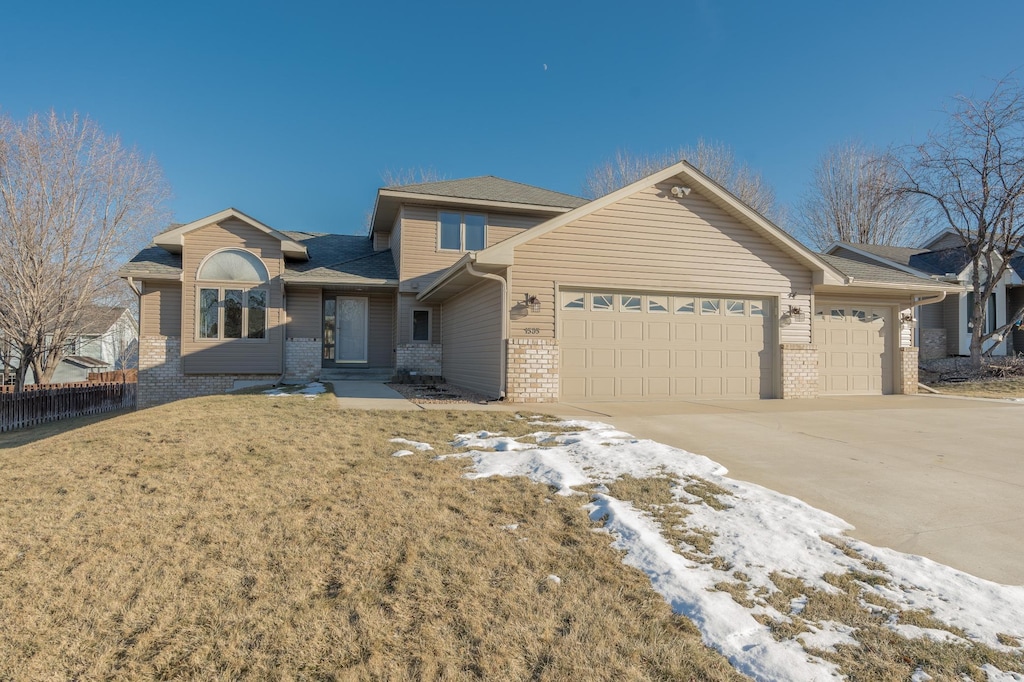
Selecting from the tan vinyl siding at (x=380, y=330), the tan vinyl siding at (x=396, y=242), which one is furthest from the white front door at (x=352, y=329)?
the tan vinyl siding at (x=396, y=242)

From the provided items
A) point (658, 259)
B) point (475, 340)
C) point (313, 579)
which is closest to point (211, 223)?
point (475, 340)

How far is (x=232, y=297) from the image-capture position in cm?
1473

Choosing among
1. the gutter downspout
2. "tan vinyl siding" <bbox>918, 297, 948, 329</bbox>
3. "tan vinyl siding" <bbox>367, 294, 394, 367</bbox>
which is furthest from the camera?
"tan vinyl siding" <bbox>918, 297, 948, 329</bbox>

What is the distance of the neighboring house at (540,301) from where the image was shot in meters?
10.4

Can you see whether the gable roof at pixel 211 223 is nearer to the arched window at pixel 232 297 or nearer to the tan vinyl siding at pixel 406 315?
the arched window at pixel 232 297

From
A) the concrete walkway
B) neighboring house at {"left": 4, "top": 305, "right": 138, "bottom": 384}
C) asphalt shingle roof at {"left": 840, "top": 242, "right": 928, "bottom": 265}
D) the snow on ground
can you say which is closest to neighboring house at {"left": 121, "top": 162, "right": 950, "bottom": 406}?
the concrete walkway

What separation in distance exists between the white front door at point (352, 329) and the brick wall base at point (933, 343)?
2092 cm

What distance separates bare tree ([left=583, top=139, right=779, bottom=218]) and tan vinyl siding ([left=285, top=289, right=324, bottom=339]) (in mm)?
17445

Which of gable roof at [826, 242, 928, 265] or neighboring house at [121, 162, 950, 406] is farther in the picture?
gable roof at [826, 242, 928, 265]

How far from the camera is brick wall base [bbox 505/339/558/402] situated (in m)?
9.98

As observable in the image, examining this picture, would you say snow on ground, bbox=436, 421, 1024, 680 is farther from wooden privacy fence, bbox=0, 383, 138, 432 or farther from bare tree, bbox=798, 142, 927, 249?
bare tree, bbox=798, 142, 927, 249

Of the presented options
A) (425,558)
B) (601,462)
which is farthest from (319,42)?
(425,558)

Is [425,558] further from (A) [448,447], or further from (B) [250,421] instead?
(B) [250,421]

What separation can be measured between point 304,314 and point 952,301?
24.0 metres
